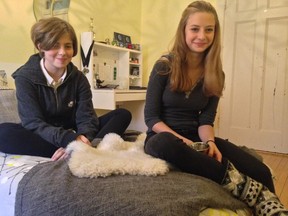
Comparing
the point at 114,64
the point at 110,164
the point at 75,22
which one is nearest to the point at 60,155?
the point at 110,164

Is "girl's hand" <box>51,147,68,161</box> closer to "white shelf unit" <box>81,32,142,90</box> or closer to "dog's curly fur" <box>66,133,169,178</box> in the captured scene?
"dog's curly fur" <box>66,133,169,178</box>

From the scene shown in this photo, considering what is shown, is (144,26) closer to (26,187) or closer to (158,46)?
(158,46)

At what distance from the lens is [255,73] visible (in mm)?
2814

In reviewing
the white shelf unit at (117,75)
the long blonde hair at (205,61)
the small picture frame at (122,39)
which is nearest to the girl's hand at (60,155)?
the long blonde hair at (205,61)

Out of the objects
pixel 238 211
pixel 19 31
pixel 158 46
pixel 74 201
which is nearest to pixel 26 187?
pixel 74 201

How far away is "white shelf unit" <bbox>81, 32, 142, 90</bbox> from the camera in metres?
2.71

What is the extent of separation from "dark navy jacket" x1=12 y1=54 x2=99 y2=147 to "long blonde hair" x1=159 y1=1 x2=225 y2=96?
47 cm

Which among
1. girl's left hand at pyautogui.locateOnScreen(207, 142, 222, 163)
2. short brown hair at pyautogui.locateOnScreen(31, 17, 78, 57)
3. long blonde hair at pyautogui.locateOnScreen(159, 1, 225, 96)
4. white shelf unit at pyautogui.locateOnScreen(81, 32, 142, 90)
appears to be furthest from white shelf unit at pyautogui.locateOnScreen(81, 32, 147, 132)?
girl's left hand at pyautogui.locateOnScreen(207, 142, 222, 163)

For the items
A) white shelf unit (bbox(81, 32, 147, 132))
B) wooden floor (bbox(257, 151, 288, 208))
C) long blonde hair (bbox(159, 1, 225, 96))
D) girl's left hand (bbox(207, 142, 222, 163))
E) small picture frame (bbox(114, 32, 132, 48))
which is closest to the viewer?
girl's left hand (bbox(207, 142, 222, 163))

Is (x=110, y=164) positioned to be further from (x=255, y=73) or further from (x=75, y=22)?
(x=255, y=73)

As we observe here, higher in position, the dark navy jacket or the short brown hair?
the short brown hair

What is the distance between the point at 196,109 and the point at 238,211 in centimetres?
50

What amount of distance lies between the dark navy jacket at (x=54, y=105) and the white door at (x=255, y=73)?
1921 millimetres

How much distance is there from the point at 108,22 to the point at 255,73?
164cm
